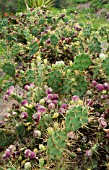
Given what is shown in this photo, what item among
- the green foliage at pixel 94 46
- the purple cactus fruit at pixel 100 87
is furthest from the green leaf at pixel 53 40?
the purple cactus fruit at pixel 100 87

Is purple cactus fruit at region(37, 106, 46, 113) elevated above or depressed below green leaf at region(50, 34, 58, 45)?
below

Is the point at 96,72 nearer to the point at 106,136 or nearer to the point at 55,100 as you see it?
the point at 55,100

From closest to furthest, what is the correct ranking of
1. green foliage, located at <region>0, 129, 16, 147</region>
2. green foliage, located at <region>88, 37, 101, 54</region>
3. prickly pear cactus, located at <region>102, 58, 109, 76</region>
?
prickly pear cactus, located at <region>102, 58, 109, 76</region> < green foliage, located at <region>0, 129, 16, 147</region> < green foliage, located at <region>88, 37, 101, 54</region>

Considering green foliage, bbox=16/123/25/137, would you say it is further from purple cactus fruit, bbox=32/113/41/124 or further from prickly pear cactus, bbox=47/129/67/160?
prickly pear cactus, bbox=47/129/67/160

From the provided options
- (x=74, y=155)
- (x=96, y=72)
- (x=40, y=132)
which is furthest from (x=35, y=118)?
(x=96, y=72)

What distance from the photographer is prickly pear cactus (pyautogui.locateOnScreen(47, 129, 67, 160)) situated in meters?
3.03

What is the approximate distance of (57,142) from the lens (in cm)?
303

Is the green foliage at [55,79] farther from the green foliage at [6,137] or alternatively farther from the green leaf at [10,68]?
the green leaf at [10,68]

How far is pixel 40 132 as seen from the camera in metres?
3.57

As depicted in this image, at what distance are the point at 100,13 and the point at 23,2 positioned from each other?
313 cm

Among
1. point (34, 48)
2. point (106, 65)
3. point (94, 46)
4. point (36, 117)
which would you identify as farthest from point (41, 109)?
point (34, 48)

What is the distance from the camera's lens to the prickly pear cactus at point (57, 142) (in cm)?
303

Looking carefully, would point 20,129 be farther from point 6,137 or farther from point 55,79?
point 55,79

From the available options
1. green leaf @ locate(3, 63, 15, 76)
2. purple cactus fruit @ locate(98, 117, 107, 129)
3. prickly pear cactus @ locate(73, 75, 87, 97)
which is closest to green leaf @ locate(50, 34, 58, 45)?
green leaf @ locate(3, 63, 15, 76)
